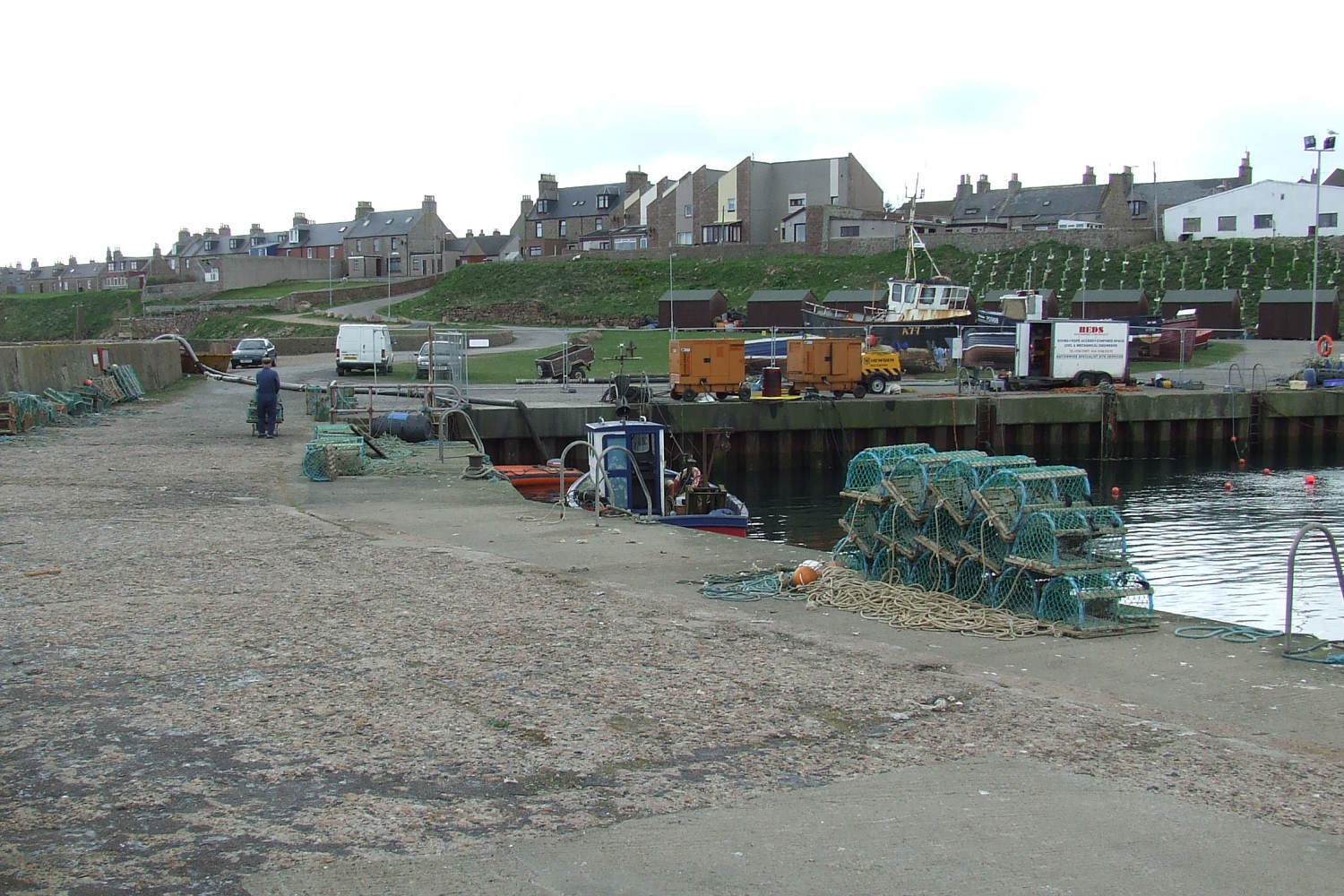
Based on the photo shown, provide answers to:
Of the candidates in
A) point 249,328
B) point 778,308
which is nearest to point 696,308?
point 778,308

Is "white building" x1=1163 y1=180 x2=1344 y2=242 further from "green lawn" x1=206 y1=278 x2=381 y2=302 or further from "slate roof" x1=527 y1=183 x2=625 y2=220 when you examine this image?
"green lawn" x1=206 y1=278 x2=381 y2=302

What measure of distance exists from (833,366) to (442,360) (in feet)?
41.6

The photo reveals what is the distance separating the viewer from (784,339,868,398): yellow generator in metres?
38.1

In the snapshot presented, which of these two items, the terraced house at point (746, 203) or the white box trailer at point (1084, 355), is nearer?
the white box trailer at point (1084, 355)

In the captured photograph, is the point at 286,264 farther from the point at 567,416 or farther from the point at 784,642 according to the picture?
the point at 784,642

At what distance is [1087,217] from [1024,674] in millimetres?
90441

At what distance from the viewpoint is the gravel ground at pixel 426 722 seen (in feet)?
18.5

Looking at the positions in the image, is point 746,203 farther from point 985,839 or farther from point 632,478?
point 985,839

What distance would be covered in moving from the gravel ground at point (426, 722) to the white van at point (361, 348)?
33573 mm

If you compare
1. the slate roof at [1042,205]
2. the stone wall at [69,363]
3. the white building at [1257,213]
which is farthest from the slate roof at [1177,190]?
the stone wall at [69,363]

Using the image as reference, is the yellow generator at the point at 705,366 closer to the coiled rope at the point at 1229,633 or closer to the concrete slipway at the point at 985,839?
the coiled rope at the point at 1229,633

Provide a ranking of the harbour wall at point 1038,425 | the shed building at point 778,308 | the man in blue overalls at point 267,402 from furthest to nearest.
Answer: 1. the shed building at point 778,308
2. the harbour wall at point 1038,425
3. the man in blue overalls at point 267,402

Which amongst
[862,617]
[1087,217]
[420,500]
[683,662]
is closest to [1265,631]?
[862,617]

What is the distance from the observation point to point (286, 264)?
110188 mm
